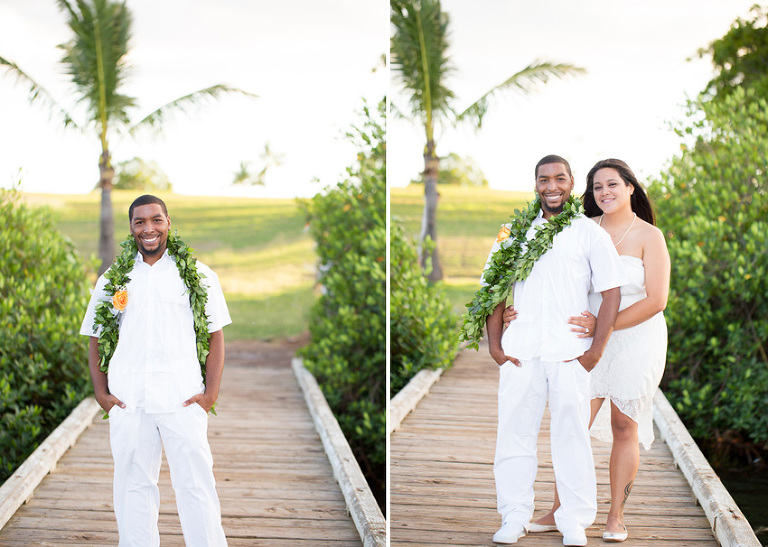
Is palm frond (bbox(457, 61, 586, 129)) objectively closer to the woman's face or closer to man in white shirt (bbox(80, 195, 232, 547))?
the woman's face

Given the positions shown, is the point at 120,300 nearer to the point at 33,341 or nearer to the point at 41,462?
the point at 41,462

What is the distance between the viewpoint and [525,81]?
777 centimetres

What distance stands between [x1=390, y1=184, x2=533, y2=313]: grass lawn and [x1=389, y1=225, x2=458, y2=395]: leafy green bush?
0.47 ft

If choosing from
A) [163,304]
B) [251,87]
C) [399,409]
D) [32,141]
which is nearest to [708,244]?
[399,409]

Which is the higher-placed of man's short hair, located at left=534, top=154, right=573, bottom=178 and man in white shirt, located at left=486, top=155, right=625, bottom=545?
man's short hair, located at left=534, top=154, right=573, bottom=178

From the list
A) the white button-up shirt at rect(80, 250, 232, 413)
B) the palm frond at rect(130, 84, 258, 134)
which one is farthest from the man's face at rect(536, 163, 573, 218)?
the palm frond at rect(130, 84, 258, 134)

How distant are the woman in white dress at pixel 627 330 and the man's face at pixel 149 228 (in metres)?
1.25

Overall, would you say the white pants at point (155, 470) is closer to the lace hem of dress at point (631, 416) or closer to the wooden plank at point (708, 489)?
the lace hem of dress at point (631, 416)

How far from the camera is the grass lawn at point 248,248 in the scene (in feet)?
36.8

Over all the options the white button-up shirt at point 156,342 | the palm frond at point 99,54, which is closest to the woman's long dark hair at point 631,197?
the white button-up shirt at point 156,342

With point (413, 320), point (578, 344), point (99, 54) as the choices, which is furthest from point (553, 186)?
point (99, 54)

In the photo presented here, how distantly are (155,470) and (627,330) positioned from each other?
1742 mm

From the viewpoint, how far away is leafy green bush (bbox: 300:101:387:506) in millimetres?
6203

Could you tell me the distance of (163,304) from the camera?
8.63 feet
